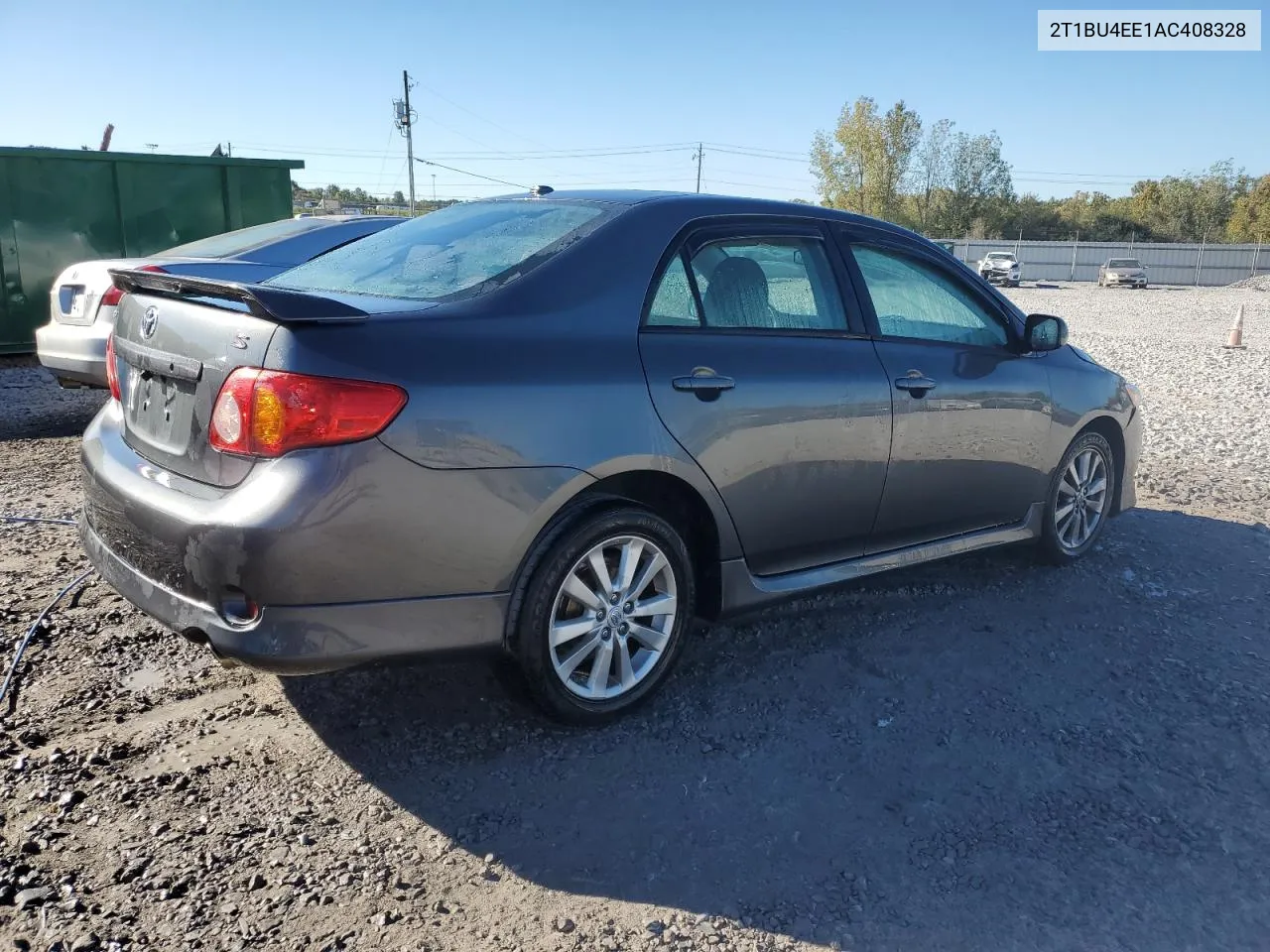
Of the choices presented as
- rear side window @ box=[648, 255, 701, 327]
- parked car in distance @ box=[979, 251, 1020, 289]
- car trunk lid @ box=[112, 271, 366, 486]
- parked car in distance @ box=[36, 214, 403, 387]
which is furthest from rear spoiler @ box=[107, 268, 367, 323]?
parked car in distance @ box=[979, 251, 1020, 289]

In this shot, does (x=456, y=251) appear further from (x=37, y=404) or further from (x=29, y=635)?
(x=37, y=404)

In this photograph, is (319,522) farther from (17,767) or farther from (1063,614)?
(1063,614)

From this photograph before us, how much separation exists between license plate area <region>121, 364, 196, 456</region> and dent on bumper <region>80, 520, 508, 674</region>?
0.40m

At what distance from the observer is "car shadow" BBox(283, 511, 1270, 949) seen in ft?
8.57

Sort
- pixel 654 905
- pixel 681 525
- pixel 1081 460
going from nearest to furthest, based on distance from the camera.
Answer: pixel 654 905 < pixel 681 525 < pixel 1081 460

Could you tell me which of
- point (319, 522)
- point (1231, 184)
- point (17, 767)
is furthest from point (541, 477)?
point (1231, 184)

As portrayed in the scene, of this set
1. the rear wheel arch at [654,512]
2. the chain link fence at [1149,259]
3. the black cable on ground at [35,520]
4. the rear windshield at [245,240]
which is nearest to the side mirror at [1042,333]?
the rear wheel arch at [654,512]

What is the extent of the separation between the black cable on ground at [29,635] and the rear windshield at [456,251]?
158 cm

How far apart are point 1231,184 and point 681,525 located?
8872cm

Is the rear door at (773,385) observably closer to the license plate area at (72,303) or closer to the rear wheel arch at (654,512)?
the rear wheel arch at (654,512)

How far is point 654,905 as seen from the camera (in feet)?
8.37

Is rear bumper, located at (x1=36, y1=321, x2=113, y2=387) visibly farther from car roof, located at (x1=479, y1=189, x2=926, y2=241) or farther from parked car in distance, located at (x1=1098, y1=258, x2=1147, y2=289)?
parked car in distance, located at (x1=1098, y1=258, x2=1147, y2=289)

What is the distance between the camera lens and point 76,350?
7.18 metres

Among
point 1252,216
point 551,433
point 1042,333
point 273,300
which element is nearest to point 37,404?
point 273,300
